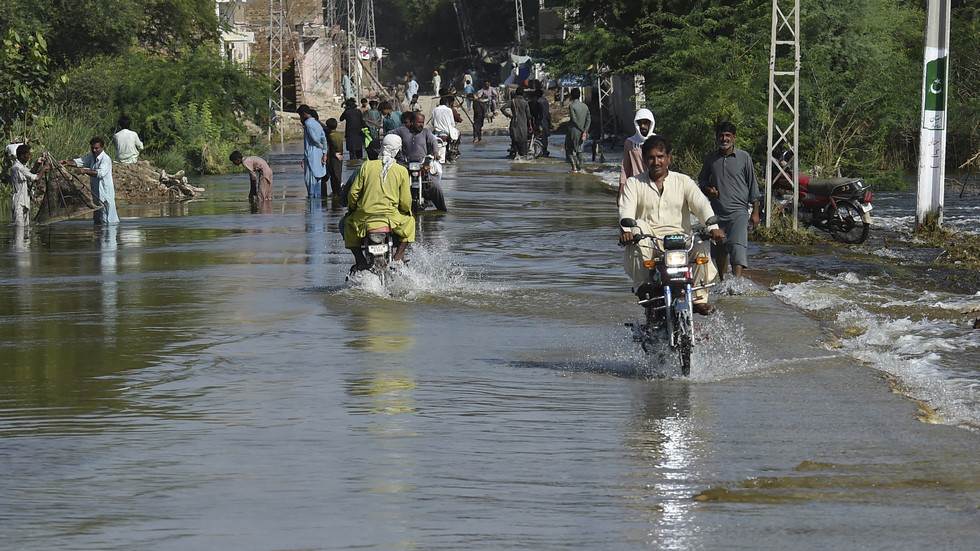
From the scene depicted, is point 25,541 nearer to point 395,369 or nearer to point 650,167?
point 395,369

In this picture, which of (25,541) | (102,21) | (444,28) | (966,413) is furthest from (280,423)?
(444,28)

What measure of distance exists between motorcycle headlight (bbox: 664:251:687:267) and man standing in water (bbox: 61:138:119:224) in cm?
1422

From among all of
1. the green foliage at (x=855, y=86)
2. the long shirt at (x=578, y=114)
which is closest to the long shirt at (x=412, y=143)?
the green foliage at (x=855, y=86)

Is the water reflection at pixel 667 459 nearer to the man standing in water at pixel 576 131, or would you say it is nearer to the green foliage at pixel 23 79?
the green foliage at pixel 23 79

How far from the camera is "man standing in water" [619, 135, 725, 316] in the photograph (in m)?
9.43

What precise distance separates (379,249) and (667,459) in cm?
659

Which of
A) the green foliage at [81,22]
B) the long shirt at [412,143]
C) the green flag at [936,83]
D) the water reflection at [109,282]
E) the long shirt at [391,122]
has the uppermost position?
the green foliage at [81,22]

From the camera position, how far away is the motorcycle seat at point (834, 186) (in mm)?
18688

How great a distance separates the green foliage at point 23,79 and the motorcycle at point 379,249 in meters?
11.8

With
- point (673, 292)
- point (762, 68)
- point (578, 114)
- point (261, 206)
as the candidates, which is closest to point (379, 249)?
point (673, 292)

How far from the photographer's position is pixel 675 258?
9086 millimetres

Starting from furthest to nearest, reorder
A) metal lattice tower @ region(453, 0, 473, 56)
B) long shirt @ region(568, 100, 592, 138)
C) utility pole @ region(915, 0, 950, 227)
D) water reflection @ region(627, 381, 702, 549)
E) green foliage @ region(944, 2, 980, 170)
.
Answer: metal lattice tower @ region(453, 0, 473, 56)
long shirt @ region(568, 100, 592, 138)
green foliage @ region(944, 2, 980, 170)
utility pole @ region(915, 0, 950, 227)
water reflection @ region(627, 381, 702, 549)

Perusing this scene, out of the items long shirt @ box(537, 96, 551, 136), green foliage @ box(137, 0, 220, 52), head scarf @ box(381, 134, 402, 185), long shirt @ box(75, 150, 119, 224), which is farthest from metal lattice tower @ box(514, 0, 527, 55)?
head scarf @ box(381, 134, 402, 185)

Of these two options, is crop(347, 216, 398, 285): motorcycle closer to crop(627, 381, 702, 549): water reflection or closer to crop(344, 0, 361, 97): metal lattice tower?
crop(627, 381, 702, 549): water reflection
